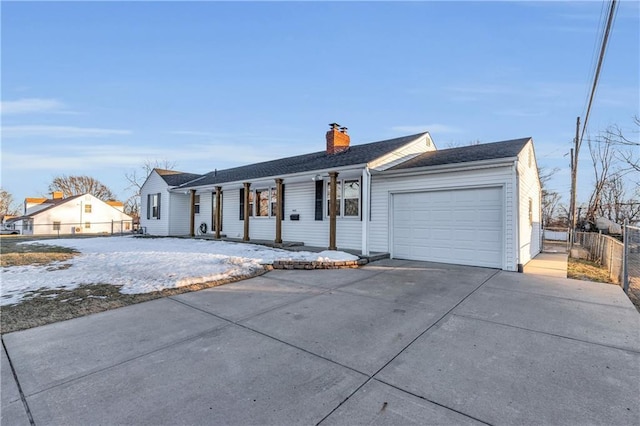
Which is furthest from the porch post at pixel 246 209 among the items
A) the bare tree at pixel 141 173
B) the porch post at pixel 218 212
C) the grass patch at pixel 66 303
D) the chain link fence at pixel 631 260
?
the bare tree at pixel 141 173

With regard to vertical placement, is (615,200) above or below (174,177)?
below

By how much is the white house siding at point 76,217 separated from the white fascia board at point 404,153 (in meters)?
33.9

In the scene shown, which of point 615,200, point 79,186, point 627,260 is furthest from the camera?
point 79,186

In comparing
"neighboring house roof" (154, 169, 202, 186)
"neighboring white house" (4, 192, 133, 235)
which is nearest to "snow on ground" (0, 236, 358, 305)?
"neighboring house roof" (154, 169, 202, 186)

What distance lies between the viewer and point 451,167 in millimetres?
8141

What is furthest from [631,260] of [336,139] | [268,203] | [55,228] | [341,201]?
[55,228]

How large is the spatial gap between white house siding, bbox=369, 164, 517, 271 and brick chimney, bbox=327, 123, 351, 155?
11.9 ft

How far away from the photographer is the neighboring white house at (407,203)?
25.3ft

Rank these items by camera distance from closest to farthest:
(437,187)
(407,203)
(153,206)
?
(437,187) → (407,203) → (153,206)

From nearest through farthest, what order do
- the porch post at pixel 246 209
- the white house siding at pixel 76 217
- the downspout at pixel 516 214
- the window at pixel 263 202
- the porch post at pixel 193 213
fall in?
the downspout at pixel 516 214 → the porch post at pixel 246 209 → the window at pixel 263 202 → the porch post at pixel 193 213 → the white house siding at pixel 76 217

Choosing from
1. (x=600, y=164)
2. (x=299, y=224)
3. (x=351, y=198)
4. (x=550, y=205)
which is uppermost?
(x=600, y=164)

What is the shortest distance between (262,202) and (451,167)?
822cm

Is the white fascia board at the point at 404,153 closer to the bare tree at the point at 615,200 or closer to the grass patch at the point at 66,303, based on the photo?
the grass patch at the point at 66,303

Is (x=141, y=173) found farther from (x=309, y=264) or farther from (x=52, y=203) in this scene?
(x=309, y=264)
